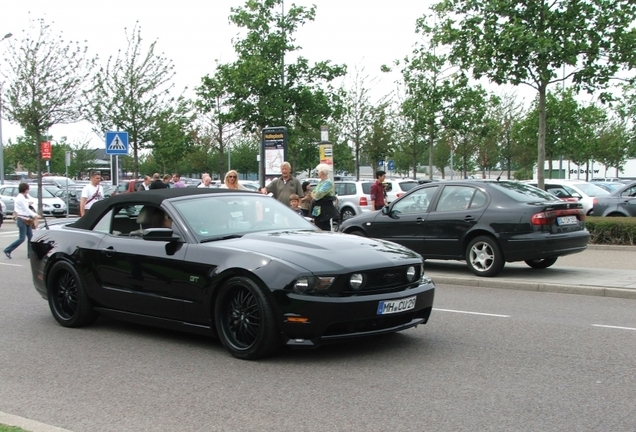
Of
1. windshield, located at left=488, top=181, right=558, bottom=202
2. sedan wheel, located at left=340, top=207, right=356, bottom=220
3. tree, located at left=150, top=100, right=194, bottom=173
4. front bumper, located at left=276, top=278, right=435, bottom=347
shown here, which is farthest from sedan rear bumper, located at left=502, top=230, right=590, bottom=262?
tree, located at left=150, top=100, right=194, bottom=173

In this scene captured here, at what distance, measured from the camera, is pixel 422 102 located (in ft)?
118

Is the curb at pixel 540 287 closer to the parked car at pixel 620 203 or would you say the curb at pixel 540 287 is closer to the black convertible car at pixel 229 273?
the black convertible car at pixel 229 273

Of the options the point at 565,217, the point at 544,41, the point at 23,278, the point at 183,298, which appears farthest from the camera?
the point at 544,41

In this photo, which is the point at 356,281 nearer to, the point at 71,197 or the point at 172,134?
the point at 71,197

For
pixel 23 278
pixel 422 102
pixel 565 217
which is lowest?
pixel 23 278

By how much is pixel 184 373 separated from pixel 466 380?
2.23 metres

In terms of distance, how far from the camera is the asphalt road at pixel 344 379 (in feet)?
16.4

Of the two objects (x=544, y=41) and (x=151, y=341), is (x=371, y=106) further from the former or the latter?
(x=151, y=341)

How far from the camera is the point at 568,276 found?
39.8 ft

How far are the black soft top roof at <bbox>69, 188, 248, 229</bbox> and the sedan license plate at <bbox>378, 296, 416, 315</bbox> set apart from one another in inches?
92.8

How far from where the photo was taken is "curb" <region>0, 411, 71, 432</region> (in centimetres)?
472

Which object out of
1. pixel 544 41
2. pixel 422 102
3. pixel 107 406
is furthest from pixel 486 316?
pixel 422 102

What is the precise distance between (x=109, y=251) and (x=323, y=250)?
7.95 feet

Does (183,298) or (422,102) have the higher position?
(422,102)
